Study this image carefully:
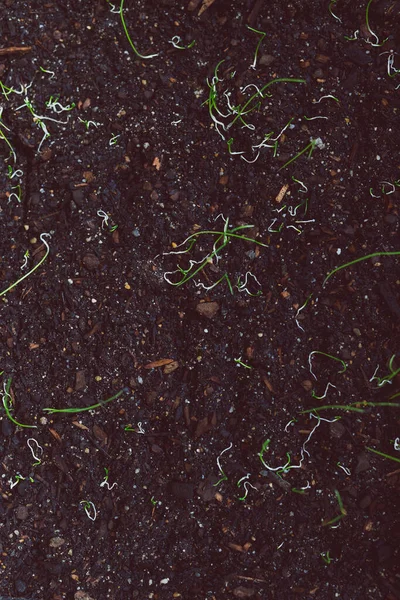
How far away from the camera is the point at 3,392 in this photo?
3.98 ft

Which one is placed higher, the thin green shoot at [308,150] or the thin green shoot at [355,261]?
the thin green shoot at [308,150]

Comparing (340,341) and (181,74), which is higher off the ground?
(181,74)

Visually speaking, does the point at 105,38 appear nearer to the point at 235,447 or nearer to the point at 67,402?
the point at 67,402

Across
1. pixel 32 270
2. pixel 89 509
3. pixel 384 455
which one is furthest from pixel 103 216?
pixel 384 455

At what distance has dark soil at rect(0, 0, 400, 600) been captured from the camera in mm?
1208

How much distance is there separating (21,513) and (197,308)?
0.56m

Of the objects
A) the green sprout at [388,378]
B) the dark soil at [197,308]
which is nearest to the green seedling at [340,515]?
the dark soil at [197,308]

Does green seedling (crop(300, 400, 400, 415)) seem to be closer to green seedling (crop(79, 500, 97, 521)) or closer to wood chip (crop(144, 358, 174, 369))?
wood chip (crop(144, 358, 174, 369))

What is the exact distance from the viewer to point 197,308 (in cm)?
122

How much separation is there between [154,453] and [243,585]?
333mm

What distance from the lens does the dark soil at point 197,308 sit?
1.21 meters

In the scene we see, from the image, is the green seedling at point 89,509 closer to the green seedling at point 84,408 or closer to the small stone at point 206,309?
the green seedling at point 84,408

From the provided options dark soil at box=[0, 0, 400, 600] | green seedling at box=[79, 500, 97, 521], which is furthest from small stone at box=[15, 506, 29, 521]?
green seedling at box=[79, 500, 97, 521]

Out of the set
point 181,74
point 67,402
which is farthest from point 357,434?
point 181,74
